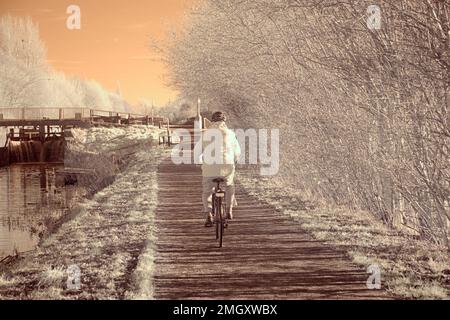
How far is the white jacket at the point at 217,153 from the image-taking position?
1025cm

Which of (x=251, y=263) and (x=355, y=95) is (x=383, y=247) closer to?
(x=251, y=263)

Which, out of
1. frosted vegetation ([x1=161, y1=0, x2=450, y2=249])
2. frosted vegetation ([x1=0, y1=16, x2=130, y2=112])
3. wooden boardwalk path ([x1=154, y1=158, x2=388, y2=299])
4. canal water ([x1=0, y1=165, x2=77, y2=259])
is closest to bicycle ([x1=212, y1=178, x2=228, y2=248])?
wooden boardwalk path ([x1=154, y1=158, x2=388, y2=299])

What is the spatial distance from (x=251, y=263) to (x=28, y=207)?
1664cm

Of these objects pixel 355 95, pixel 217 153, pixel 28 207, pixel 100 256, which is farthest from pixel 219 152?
pixel 28 207

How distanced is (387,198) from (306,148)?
4022 mm

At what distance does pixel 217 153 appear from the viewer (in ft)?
33.9

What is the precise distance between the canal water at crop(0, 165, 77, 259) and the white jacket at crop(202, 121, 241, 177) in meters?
6.89

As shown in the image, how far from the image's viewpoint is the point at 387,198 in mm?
11961

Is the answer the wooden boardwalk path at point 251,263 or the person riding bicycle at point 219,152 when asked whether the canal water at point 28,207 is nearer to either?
the wooden boardwalk path at point 251,263

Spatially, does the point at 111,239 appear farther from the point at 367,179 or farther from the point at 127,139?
the point at 127,139

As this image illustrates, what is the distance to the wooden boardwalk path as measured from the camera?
7340 mm

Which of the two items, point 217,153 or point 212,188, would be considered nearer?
point 217,153

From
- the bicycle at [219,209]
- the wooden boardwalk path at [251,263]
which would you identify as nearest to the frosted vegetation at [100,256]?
the wooden boardwalk path at [251,263]

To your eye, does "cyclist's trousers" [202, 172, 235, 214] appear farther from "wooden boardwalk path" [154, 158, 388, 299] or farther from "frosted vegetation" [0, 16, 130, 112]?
"frosted vegetation" [0, 16, 130, 112]
